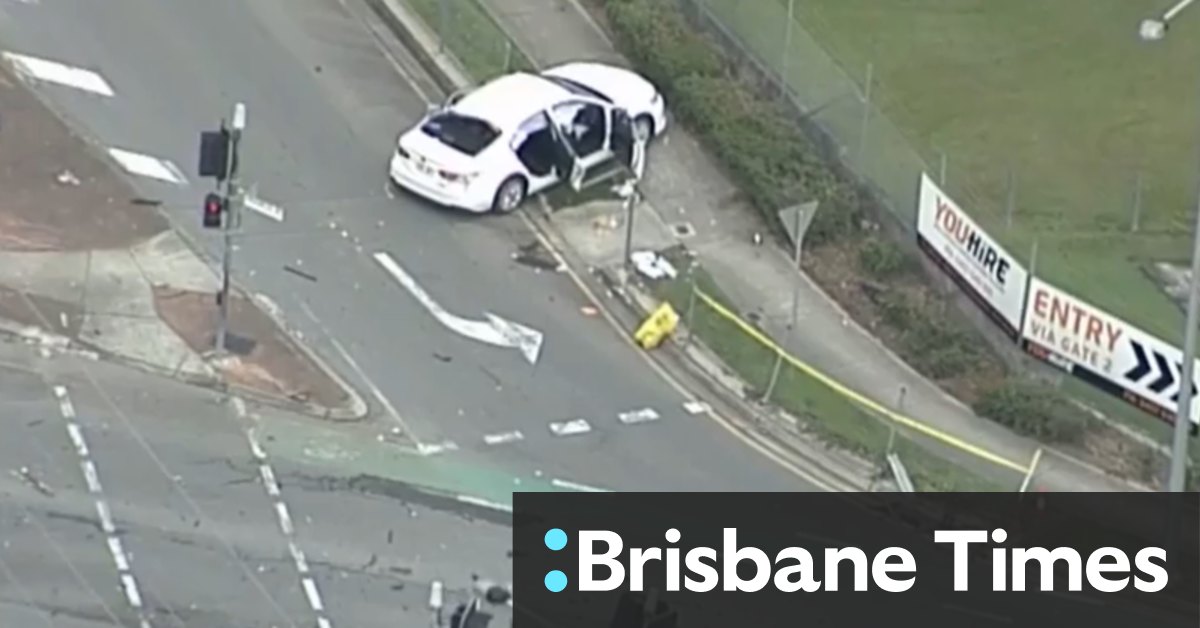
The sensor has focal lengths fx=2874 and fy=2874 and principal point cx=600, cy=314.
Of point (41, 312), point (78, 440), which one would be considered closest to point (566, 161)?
point (41, 312)

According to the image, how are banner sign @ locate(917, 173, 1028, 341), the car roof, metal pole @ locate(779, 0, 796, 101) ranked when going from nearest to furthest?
banner sign @ locate(917, 173, 1028, 341) < the car roof < metal pole @ locate(779, 0, 796, 101)

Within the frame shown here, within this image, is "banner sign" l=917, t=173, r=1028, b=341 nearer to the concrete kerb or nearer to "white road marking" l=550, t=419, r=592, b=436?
the concrete kerb

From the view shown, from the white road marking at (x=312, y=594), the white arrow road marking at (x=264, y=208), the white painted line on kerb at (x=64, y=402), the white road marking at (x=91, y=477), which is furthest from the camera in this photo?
the white arrow road marking at (x=264, y=208)

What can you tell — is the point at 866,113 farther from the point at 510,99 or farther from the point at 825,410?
the point at 825,410

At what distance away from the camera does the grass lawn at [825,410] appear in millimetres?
30312

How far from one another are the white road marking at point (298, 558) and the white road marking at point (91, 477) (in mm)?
2016

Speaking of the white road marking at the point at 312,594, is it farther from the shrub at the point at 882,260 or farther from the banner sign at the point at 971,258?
the shrub at the point at 882,260

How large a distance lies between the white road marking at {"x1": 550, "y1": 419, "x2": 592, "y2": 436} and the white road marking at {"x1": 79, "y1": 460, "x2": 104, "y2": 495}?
4941 mm

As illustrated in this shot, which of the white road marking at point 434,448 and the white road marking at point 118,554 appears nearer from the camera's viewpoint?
the white road marking at point 118,554

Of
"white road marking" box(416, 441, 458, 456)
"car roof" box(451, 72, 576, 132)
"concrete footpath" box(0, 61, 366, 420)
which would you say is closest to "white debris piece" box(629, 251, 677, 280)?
"car roof" box(451, 72, 576, 132)

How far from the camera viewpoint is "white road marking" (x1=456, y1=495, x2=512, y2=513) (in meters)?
28.5

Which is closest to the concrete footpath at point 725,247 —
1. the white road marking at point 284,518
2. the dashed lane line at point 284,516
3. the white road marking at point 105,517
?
the dashed lane line at point 284,516

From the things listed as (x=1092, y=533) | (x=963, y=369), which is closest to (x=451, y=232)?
(x=963, y=369)

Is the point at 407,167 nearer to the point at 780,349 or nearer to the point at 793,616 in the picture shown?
the point at 780,349
